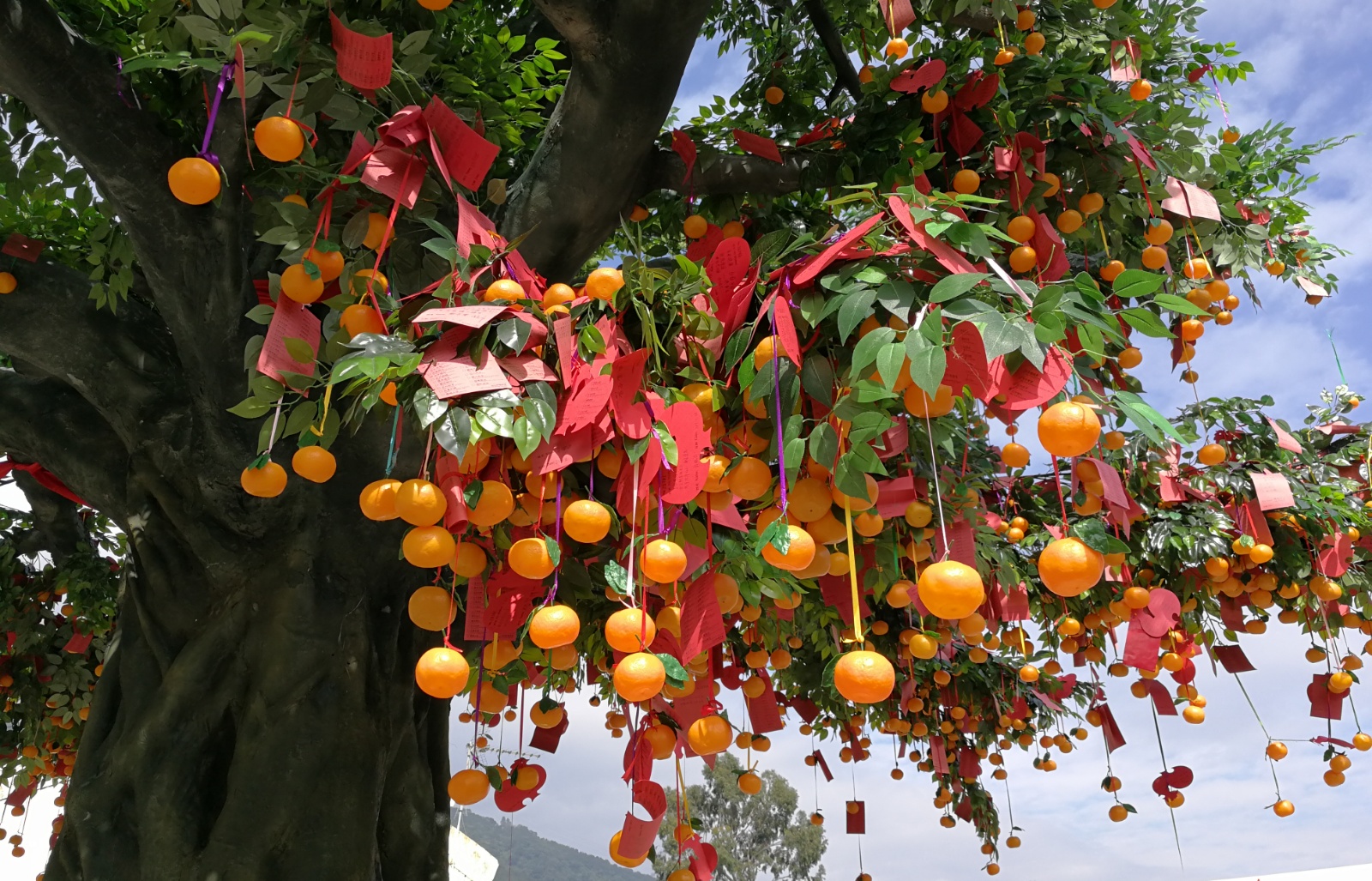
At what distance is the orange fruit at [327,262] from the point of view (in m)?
1.46

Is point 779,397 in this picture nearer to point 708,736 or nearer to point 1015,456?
point 708,736

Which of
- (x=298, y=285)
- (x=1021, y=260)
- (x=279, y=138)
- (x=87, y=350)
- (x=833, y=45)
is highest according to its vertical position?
(x=833, y=45)

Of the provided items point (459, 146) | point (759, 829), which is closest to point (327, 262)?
point (459, 146)

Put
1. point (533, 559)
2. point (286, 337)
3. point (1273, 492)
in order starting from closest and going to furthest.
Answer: point (533, 559) < point (286, 337) < point (1273, 492)

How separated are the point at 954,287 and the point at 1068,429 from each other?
8.3 inches

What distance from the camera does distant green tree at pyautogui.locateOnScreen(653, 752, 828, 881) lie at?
12.2 meters

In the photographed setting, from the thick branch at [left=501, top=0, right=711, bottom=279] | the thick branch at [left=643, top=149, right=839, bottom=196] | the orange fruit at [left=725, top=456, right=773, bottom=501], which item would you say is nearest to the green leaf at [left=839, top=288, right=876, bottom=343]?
the orange fruit at [left=725, top=456, right=773, bottom=501]

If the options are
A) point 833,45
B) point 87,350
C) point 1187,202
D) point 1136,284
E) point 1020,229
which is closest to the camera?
point 1136,284

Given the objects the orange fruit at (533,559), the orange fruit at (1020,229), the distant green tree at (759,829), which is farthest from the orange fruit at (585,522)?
the distant green tree at (759,829)

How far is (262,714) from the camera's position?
2004mm

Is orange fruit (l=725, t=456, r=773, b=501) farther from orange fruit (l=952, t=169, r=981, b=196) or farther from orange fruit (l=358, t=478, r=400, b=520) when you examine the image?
orange fruit (l=952, t=169, r=981, b=196)

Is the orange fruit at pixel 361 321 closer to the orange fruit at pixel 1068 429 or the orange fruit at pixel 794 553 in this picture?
the orange fruit at pixel 794 553

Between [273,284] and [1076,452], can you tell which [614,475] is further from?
[273,284]

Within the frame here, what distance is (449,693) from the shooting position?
3.58ft
